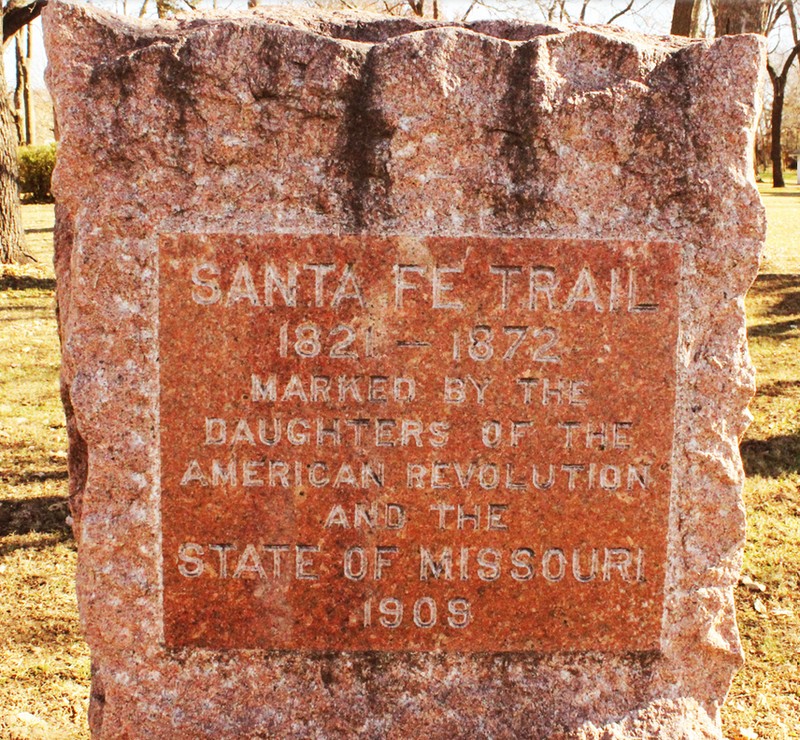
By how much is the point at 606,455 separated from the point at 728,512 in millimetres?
371

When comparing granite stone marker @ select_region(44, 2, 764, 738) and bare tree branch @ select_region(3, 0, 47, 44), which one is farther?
bare tree branch @ select_region(3, 0, 47, 44)

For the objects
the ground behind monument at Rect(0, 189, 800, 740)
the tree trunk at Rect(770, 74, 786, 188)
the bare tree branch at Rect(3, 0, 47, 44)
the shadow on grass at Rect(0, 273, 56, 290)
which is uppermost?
the tree trunk at Rect(770, 74, 786, 188)

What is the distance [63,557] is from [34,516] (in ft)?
1.51

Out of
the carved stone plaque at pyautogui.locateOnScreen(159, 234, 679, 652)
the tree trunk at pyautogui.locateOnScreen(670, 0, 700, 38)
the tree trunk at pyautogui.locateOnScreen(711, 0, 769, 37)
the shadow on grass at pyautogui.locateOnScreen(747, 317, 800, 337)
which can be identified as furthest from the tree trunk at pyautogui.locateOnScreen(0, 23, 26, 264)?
the carved stone plaque at pyautogui.locateOnScreen(159, 234, 679, 652)

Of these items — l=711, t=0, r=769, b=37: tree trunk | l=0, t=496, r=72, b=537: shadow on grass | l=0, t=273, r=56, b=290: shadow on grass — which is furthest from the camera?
l=0, t=273, r=56, b=290: shadow on grass

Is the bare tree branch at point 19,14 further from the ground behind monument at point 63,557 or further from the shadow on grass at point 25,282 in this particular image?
the ground behind monument at point 63,557

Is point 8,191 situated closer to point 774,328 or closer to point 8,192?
point 8,192

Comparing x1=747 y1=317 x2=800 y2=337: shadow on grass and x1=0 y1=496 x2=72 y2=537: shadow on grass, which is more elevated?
x1=747 y1=317 x2=800 y2=337: shadow on grass

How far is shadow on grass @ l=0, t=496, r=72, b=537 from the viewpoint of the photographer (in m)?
4.00

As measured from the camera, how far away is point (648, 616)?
235 cm

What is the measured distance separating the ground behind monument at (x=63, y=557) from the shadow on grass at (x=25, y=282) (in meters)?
1.31

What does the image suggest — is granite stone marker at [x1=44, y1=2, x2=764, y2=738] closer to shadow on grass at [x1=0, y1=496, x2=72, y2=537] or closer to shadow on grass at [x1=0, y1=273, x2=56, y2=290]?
shadow on grass at [x1=0, y1=496, x2=72, y2=537]

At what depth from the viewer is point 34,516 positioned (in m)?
4.13

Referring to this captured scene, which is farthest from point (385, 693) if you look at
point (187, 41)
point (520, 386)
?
point (187, 41)
